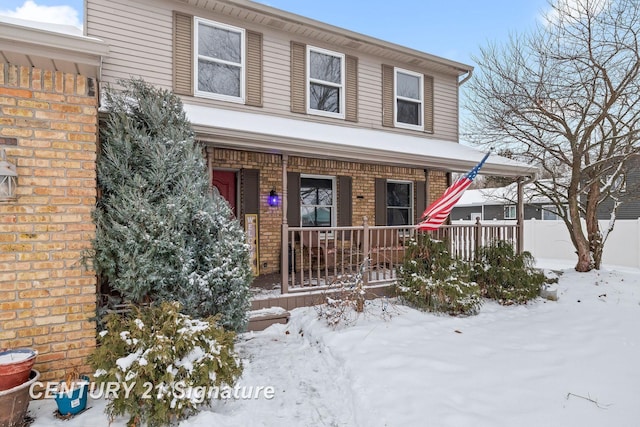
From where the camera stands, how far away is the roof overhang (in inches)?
109

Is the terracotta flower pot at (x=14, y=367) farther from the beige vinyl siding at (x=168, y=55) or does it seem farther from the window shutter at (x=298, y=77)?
the window shutter at (x=298, y=77)

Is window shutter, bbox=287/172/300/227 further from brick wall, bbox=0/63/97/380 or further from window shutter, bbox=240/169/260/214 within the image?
brick wall, bbox=0/63/97/380

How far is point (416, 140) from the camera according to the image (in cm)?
880

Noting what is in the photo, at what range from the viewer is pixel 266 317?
5059 millimetres

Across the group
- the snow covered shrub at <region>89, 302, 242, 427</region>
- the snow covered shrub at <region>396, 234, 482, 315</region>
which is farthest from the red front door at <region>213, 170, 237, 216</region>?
the snow covered shrub at <region>89, 302, 242, 427</region>

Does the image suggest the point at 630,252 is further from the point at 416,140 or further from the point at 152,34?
the point at 152,34

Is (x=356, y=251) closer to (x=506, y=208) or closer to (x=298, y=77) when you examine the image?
(x=298, y=77)

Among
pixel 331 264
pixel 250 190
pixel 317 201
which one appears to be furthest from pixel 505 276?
pixel 250 190

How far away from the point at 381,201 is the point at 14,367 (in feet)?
24.7

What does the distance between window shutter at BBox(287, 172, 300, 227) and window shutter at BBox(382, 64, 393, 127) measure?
2.80 meters

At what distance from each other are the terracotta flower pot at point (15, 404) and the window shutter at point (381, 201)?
723cm

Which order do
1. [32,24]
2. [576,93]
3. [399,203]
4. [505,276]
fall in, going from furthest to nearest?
1. [399,203]
2. [576,93]
3. [505,276]
4. [32,24]

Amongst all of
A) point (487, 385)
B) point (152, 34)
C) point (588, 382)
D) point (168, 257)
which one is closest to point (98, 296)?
point (168, 257)

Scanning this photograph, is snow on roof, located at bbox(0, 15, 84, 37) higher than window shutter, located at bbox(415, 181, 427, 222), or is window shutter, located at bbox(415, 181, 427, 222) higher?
snow on roof, located at bbox(0, 15, 84, 37)
